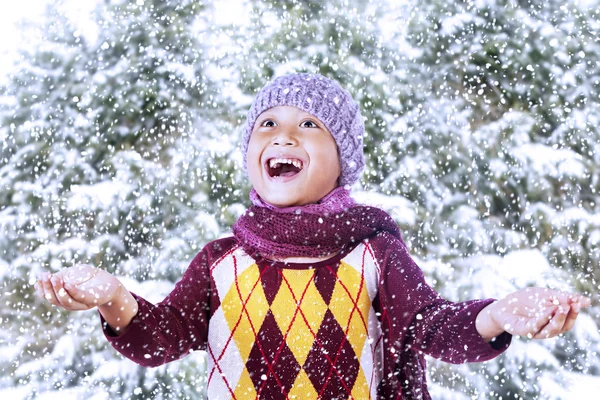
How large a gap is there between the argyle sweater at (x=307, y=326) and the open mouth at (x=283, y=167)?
0.52 feet

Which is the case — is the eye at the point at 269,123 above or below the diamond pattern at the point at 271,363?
above

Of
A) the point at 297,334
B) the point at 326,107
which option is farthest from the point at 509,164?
the point at 297,334

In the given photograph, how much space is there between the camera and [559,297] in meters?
1.00

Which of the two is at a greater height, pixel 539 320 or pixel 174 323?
pixel 174 323

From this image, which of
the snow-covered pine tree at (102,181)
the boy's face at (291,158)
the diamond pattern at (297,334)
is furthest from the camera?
the snow-covered pine tree at (102,181)

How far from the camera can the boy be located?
1.25m

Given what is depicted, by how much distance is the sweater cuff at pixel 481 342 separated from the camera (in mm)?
1161

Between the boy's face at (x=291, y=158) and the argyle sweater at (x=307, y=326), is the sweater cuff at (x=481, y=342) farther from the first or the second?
the boy's face at (x=291, y=158)

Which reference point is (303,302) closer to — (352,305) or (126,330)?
(352,305)

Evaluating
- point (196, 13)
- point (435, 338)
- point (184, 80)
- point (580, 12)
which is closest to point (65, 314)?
point (184, 80)

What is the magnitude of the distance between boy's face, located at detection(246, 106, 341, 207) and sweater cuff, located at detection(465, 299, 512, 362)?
0.37 m

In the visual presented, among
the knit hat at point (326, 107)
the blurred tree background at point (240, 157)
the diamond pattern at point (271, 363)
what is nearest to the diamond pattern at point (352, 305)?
the diamond pattern at point (271, 363)

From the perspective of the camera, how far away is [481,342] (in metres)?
1.17

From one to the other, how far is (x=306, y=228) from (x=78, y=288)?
0.42 metres
